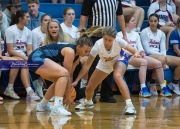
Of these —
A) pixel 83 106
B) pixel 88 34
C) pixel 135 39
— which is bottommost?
pixel 83 106

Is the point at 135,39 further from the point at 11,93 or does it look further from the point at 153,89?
the point at 11,93

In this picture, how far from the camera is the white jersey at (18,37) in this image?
8.21 meters

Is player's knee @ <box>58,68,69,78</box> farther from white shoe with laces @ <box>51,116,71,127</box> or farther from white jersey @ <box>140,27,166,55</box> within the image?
white jersey @ <box>140,27,166,55</box>

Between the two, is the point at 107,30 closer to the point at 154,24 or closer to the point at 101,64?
the point at 101,64

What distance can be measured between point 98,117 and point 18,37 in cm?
288

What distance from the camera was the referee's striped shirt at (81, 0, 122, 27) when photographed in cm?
738

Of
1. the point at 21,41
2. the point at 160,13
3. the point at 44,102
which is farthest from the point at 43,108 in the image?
the point at 160,13

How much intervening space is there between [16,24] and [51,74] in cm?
255

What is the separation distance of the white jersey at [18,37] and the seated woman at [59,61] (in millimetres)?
2019

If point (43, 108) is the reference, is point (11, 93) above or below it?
below

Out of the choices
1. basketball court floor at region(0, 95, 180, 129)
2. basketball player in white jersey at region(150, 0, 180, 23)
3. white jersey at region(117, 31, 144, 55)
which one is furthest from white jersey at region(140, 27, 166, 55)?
basketball court floor at region(0, 95, 180, 129)

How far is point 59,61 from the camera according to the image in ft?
21.0

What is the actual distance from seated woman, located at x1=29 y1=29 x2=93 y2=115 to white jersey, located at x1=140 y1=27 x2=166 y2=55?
3.09 m

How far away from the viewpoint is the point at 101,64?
21.6ft
